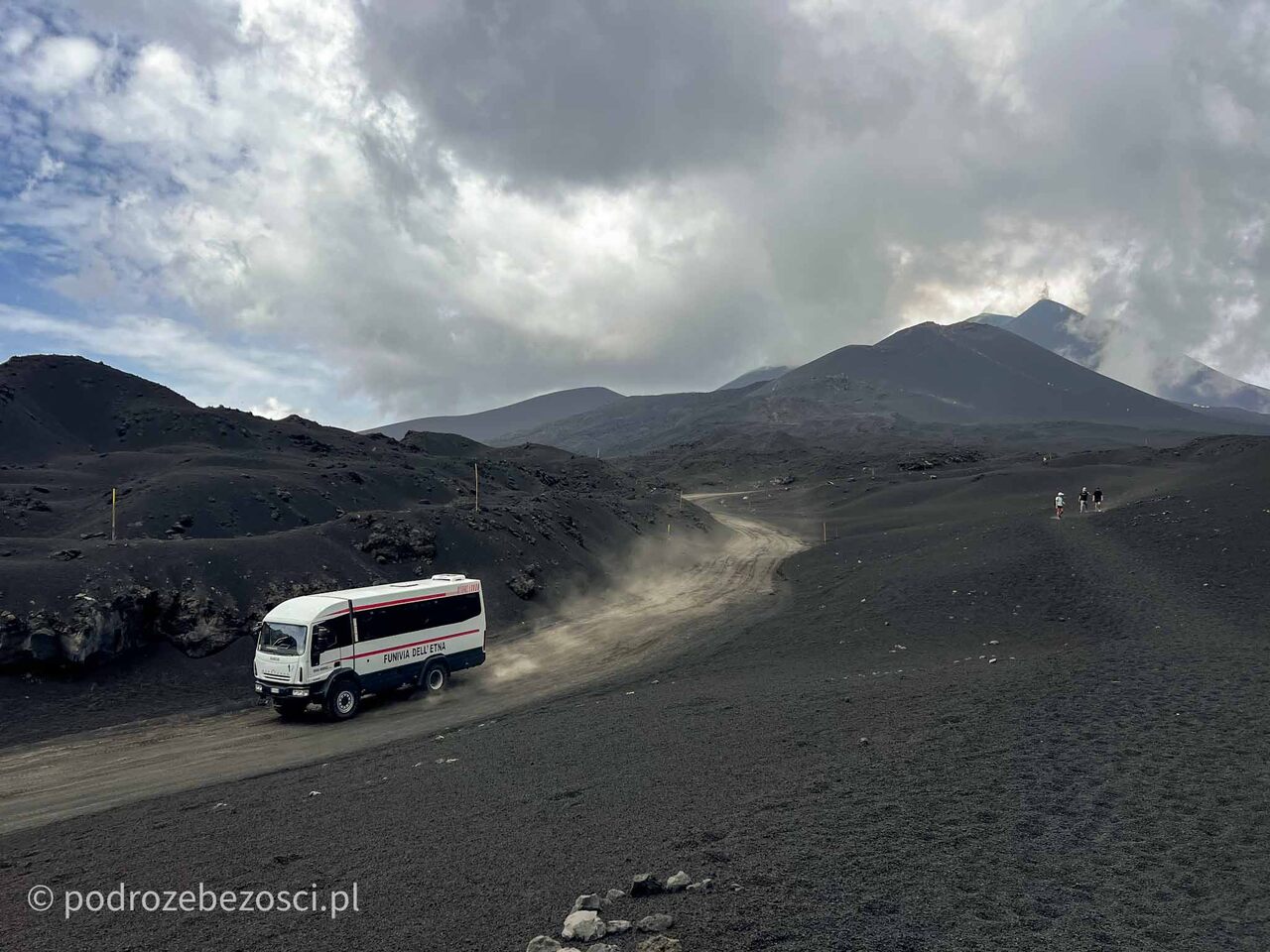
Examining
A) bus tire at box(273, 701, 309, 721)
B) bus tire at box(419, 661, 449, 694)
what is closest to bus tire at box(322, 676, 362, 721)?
bus tire at box(273, 701, 309, 721)

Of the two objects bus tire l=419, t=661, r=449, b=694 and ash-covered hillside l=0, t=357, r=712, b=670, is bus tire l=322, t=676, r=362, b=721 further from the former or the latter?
ash-covered hillside l=0, t=357, r=712, b=670

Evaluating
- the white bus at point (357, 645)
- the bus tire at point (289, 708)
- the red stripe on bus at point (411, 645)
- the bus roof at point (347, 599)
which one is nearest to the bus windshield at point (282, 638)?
the white bus at point (357, 645)

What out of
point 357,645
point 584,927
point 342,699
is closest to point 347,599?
point 357,645

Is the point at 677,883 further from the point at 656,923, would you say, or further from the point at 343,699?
the point at 343,699

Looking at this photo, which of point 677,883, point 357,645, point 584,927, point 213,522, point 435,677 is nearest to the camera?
point 584,927

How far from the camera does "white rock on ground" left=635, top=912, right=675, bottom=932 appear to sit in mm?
6906

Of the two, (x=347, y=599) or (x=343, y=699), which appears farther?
(x=347, y=599)

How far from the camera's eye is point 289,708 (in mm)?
19297

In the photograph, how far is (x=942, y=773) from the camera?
10852 mm

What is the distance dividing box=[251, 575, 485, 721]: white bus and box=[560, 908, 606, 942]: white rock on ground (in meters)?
14.0

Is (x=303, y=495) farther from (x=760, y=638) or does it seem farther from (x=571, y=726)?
(x=571, y=726)

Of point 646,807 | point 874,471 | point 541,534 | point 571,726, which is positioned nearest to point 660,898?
point 646,807

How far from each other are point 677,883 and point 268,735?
1477 centimetres

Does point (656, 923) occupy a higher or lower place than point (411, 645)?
lower
